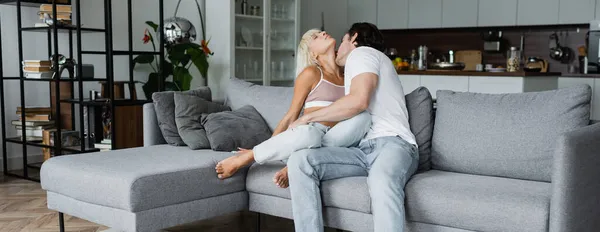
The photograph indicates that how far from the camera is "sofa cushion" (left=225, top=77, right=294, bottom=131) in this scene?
3947 mm

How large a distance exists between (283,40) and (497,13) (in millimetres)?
2388

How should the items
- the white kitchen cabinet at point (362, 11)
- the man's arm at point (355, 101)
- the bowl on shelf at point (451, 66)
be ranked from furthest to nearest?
the white kitchen cabinet at point (362, 11), the bowl on shelf at point (451, 66), the man's arm at point (355, 101)

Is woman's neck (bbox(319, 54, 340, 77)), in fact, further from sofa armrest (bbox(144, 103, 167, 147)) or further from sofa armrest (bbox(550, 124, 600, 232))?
sofa armrest (bbox(550, 124, 600, 232))

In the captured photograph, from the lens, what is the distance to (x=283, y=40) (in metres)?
7.28

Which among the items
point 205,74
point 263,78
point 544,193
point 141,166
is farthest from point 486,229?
point 263,78

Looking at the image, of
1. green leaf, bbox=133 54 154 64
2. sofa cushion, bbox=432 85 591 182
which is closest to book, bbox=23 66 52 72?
green leaf, bbox=133 54 154 64

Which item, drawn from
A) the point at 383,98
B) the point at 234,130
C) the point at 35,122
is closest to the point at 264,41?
the point at 35,122

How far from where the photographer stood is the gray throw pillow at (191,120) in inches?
150

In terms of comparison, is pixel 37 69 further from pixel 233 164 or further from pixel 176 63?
pixel 233 164

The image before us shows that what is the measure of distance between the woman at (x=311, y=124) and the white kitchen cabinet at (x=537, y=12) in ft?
14.7

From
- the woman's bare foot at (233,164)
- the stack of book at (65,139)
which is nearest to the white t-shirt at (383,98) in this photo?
the woman's bare foot at (233,164)

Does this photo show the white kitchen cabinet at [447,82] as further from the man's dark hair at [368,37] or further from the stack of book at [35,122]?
the stack of book at [35,122]

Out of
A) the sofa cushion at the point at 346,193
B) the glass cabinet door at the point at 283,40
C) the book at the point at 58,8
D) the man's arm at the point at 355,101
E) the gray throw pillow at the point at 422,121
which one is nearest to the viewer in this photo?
the sofa cushion at the point at 346,193

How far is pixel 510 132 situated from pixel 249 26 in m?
4.08
